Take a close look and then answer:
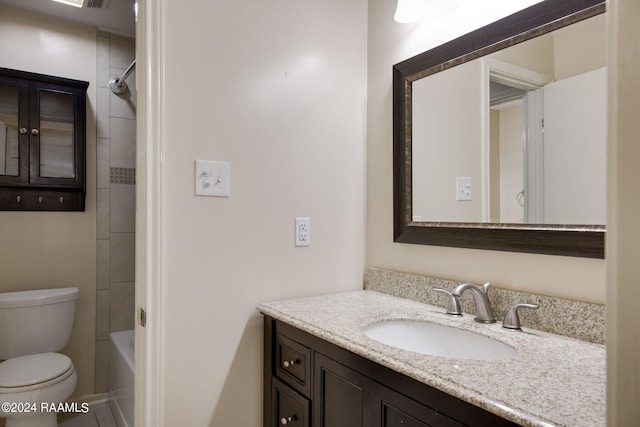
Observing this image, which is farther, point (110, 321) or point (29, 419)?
point (110, 321)

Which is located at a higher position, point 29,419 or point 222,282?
point 222,282

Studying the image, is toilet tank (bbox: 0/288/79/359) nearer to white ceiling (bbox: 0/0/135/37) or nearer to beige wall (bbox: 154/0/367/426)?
beige wall (bbox: 154/0/367/426)

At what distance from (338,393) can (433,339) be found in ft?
1.25

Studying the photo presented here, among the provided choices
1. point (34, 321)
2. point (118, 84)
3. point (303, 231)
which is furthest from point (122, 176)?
point (303, 231)

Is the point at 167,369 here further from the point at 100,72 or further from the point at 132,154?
the point at 100,72

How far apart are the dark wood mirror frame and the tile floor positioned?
2063mm

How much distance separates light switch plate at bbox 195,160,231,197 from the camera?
53.7 inches

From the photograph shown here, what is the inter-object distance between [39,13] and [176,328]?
2291mm

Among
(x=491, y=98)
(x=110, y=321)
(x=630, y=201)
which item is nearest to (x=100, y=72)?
(x=110, y=321)

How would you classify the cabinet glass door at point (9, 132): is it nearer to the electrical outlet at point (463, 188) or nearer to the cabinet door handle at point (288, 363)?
the cabinet door handle at point (288, 363)

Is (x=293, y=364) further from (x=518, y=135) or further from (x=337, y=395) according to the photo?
(x=518, y=135)

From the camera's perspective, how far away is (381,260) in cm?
174

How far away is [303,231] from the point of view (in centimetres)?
161

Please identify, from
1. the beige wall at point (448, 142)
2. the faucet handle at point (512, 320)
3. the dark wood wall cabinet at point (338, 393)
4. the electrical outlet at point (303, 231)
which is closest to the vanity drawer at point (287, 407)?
the dark wood wall cabinet at point (338, 393)
